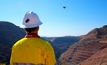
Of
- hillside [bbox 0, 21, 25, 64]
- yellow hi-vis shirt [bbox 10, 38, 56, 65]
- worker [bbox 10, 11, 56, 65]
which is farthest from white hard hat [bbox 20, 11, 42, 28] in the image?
hillside [bbox 0, 21, 25, 64]

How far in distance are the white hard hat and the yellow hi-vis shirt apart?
223 millimetres

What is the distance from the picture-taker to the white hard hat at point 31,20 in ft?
12.6

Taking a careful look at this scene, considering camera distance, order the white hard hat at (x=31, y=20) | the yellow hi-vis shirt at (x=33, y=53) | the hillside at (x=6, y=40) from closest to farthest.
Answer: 1. the yellow hi-vis shirt at (x=33, y=53)
2. the white hard hat at (x=31, y=20)
3. the hillside at (x=6, y=40)

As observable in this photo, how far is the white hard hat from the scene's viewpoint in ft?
12.6

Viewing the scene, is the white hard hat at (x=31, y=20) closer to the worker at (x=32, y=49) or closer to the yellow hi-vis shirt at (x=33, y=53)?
the worker at (x=32, y=49)

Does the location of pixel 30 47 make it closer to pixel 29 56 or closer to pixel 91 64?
pixel 29 56

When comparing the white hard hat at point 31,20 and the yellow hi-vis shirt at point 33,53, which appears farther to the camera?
the white hard hat at point 31,20

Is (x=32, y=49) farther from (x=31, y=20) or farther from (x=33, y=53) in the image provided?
(x=31, y=20)

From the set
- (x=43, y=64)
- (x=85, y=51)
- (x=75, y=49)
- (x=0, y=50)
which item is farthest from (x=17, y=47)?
(x=75, y=49)

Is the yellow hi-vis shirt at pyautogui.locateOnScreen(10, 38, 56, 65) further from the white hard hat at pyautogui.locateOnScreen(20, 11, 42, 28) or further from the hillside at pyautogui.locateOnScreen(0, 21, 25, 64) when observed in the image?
the hillside at pyautogui.locateOnScreen(0, 21, 25, 64)

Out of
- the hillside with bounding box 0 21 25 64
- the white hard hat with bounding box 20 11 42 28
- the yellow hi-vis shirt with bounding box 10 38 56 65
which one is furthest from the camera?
the hillside with bounding box 0 21 25 64

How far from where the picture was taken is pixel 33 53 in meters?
3.73

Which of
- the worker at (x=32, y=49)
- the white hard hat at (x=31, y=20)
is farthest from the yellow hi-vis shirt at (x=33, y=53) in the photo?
the white hard hat at (x=31, y=20)

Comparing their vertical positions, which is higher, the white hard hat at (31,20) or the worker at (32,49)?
the white hard hat at (31,20)
